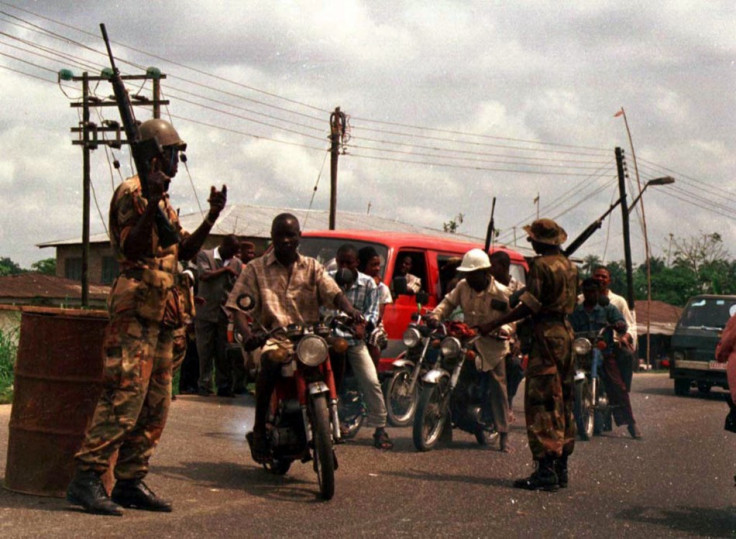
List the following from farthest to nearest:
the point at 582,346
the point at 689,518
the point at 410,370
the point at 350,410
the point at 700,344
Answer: the point at 700,344
the point at 582,346
the point at 410,370
the point at 350,410
the point at 689,518

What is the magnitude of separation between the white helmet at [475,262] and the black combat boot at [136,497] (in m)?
4.02

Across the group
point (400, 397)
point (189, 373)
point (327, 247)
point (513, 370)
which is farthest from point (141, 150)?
point (189, 373)

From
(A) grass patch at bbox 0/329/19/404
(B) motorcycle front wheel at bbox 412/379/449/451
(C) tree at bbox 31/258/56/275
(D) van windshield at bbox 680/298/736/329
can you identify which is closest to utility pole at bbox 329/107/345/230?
(D) van windshield at bbox 680/298/736/329

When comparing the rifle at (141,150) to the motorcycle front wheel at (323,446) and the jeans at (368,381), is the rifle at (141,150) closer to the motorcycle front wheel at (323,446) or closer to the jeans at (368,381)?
the motorcycle front wheel at (323,446)

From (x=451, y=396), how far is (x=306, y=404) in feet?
9.74

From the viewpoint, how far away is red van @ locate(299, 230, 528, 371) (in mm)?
11383

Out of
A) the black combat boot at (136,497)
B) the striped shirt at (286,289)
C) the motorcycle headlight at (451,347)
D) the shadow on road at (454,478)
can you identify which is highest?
the striped shirt at (286,289)

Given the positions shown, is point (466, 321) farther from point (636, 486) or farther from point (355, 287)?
point (636, 486)

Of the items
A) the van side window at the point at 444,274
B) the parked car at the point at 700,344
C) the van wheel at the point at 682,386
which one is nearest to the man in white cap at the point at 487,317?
the van side window at the point at 444,274

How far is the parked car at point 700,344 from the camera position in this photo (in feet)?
59.7

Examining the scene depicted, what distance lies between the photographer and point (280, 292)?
694cm

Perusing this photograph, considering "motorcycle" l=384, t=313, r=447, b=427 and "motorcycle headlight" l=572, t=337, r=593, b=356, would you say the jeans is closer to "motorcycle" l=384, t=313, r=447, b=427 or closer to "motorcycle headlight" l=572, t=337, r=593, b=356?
"motorcycle" l=384, t=313, r=447, b=427

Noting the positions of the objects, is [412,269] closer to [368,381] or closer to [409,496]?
[368,381]

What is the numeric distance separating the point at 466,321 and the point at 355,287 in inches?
39.4
